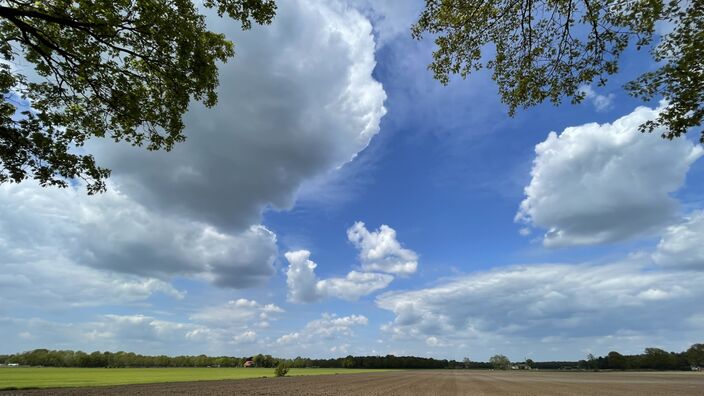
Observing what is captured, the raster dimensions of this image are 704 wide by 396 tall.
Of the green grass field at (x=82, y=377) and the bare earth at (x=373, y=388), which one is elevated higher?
the green grass field at (x=82, y=377)

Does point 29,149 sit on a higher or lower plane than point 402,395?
higher

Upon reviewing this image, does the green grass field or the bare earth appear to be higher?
the green grass field

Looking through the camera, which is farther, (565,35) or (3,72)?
(3,72)

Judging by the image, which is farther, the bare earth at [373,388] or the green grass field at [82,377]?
the green grass field at [82,377]

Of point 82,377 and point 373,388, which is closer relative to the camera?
point 373,388

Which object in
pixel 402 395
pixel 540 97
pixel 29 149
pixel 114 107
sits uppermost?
pixel 114 107

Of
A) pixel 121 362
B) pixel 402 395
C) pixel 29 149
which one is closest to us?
pixel 29 149

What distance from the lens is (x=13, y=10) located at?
9992mm

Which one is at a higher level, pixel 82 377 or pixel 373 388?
pixel 82 377

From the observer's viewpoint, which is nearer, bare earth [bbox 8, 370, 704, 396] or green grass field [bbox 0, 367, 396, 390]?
bare earth [bbox 8, 370, 704, 396]

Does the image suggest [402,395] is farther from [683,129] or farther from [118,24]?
[118,24]

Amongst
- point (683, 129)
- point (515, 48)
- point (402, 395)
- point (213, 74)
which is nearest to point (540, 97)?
point (515, 48)

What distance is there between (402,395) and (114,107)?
42497mm

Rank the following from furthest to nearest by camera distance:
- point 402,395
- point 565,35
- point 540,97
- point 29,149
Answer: point 402,395 → point 29,149 → point 540,97 → point 565,35
